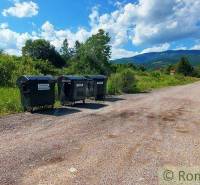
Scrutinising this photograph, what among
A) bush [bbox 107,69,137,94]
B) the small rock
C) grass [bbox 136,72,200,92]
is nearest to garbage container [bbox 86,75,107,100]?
bush [bbox 107,69,137,94]

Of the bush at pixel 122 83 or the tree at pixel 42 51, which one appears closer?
the bush at pixel 122 83

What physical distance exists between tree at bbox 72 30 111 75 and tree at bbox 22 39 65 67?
154 ft

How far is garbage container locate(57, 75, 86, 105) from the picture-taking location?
16.9 metres

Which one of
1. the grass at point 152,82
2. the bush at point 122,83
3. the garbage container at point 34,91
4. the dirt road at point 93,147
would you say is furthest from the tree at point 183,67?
the dirt road at point 93,147

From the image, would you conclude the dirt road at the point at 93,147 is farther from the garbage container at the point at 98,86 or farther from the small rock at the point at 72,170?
the garbage container at the point at 98,86

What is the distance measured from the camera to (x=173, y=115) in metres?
14.5

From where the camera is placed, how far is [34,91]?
14391 mm

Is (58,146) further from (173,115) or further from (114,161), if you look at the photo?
(173,115)

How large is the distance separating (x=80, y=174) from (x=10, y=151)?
2.14 meters

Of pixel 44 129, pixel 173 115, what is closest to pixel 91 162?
pixel 44 129

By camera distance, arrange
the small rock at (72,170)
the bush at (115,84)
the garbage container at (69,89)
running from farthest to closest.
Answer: the bush at (115,84) < the garbage container at (69,89) < the small rock at (72,170)

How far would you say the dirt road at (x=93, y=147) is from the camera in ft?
20.8

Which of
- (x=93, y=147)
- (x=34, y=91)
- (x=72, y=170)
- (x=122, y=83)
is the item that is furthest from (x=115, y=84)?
(x=72, y=170)

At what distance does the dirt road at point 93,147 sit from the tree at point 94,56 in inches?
746
